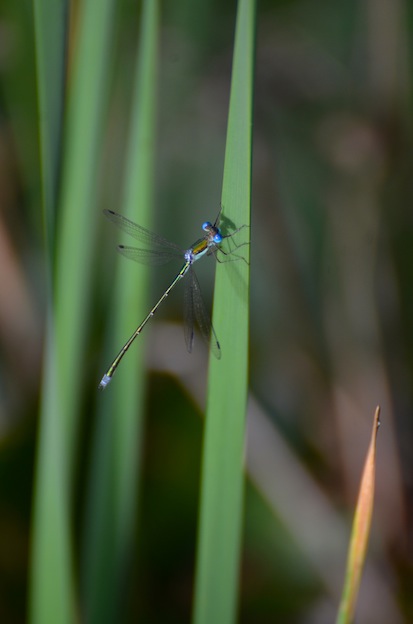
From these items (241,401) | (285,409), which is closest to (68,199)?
(241,401)

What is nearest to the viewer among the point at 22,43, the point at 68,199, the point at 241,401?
the point at 241,401

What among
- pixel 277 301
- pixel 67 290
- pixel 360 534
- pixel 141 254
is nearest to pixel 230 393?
pixel 360 534

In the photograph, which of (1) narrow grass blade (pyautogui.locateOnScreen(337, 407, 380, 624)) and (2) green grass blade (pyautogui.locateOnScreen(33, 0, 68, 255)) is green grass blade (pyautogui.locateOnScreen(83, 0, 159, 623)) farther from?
(1) narrow grass blade (pyautogui.locateOnScreen(337, 407, 380, 624))

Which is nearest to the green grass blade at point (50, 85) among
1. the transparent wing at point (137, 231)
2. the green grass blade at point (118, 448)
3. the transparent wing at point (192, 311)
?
the green grass blade at point (118, 448)

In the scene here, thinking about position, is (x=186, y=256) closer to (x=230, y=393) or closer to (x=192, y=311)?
(x=192, y=311)

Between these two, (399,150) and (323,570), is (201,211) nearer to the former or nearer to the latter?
(399,150)
